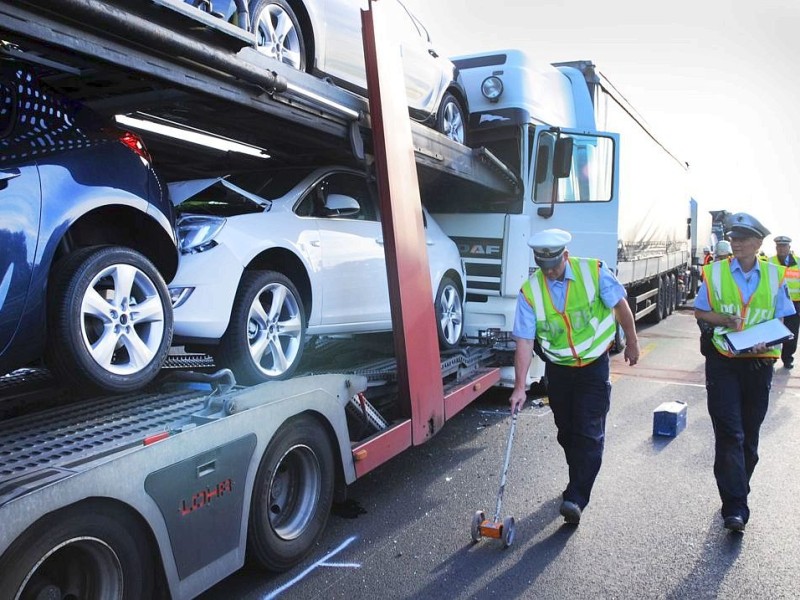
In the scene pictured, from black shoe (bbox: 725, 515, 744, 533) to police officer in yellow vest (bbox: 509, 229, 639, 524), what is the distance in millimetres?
765

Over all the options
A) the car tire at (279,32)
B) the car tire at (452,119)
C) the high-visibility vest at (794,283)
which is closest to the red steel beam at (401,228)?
the car tire at (279,32)

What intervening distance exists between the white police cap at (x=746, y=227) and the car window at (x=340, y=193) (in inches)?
99.7

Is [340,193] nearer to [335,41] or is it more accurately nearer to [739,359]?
[335,41]

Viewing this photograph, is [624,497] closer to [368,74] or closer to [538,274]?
[538,274]

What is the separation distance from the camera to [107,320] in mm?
3418

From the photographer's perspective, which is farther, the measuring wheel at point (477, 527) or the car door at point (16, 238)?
the measuring wheel at point (477, 527)

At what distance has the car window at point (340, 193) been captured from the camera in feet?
17.7

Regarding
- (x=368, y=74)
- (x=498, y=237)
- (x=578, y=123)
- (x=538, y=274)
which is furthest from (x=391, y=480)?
(x=578, y=123)

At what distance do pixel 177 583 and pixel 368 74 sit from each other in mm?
3114

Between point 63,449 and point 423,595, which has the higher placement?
point 63,449

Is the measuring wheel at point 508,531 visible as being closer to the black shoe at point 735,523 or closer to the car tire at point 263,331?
the black shoe at point 735,523

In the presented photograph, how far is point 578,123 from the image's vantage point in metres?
9.57

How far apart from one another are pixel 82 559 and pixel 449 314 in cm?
484

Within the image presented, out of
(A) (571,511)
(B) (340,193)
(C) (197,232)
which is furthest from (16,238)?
(A) (571,511)
